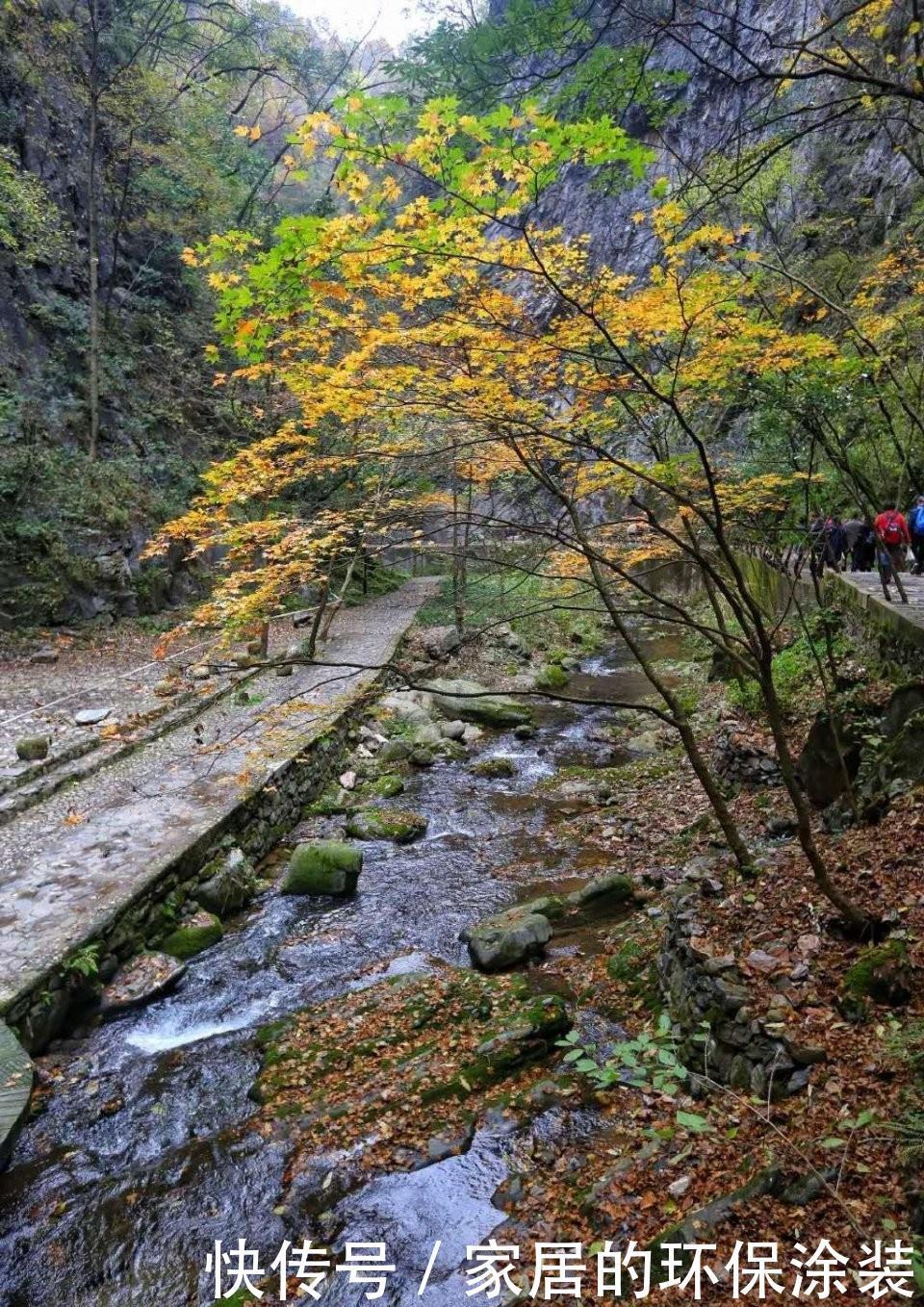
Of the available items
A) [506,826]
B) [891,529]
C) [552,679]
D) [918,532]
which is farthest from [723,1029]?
[552,679]

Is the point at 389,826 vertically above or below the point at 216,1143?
below

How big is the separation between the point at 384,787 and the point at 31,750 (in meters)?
5.27

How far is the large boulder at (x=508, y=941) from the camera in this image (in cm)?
684

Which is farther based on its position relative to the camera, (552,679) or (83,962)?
(552,679)

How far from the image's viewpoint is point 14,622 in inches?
587

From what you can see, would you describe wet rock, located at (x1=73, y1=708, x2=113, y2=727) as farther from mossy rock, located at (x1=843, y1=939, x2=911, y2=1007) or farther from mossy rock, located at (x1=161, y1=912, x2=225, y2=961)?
mossy rock, located at (x1=843, y1=939, x2=911, y2=1007)

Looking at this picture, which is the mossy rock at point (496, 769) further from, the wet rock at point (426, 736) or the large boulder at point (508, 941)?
the large boulder at point (508, 941)

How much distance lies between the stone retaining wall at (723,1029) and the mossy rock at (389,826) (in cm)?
520

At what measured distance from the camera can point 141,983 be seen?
6.73 metres

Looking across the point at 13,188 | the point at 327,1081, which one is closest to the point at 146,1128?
the point at 327,1081

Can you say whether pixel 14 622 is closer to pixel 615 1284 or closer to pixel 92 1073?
pixel 92 1073

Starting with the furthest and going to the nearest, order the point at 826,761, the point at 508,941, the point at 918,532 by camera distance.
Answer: the point at 918,532 < the point at 826,761 < the point at 508,941

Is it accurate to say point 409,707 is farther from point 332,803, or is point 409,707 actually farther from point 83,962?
point 83,962

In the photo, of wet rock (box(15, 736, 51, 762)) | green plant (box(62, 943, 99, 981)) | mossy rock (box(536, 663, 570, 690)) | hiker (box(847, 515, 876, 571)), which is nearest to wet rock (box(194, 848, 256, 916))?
green plant (box(62, 943, 99, 981))
